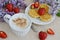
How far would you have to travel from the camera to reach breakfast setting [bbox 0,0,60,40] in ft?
3.32

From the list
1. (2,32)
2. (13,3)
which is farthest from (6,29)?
(13,3)

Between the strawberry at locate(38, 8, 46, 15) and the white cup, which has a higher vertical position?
the strawberry at locate(38, 8, 46, 15)

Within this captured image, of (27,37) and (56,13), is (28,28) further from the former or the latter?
(56,13)

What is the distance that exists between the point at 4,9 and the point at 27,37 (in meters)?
0.20

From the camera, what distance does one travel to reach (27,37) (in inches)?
40.3

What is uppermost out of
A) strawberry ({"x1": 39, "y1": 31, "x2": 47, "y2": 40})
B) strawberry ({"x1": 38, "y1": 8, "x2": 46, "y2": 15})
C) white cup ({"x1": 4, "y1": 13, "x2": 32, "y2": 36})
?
strawberry ({"x1": 38, "y1": 8, "x2": 46, "y2": 15})

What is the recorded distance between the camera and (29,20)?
103 centimetres

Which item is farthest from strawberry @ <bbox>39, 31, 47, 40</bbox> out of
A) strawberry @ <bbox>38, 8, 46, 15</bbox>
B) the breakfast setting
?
Answer: strawberry @ <bbox>38, 8, 46, 15</bbox>

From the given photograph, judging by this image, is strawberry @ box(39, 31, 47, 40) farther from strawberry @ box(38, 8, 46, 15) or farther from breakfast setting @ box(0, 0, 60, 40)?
strawberry @ box(38, 8, 46, 15)

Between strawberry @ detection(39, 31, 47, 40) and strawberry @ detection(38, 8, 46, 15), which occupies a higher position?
strawberry @ detection(38, 8, 46, 15)

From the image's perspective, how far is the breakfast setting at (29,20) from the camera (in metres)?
1.01

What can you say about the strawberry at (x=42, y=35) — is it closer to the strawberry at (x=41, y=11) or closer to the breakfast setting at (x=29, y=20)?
the breakfast setting at (x=29, y=20)

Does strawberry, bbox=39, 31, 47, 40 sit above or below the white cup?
below

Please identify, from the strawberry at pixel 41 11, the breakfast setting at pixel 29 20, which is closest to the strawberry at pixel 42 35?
the breakfast setting at pixel 29 20
